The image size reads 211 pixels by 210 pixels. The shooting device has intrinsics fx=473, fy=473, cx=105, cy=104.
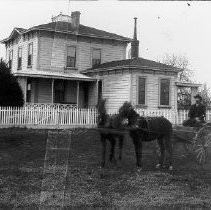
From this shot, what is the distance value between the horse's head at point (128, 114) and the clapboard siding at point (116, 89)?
17570 millimetres

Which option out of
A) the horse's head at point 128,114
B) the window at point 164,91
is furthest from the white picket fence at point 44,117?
the horse's head at point 128,114

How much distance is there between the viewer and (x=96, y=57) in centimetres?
3488

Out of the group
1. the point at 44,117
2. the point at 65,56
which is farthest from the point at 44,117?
the point at 65,56

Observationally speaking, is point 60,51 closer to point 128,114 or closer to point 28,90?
point 28,90

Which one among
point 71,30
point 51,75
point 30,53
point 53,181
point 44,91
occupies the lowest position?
point 53,181

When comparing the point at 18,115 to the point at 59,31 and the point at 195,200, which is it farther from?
the point at 195,200

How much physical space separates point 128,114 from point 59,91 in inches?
848

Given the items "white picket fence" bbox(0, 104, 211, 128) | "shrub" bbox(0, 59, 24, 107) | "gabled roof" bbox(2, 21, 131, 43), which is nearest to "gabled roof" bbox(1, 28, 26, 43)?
"gabled roof" bbox(2, 21, 131, 43)

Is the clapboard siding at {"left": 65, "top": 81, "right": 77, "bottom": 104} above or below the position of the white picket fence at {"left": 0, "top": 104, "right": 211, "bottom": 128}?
above

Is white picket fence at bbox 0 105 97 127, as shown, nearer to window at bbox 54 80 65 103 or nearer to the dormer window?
window at bbox 54 80 65 103

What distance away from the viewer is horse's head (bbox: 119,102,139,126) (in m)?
11.5

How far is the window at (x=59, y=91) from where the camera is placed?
3266cm

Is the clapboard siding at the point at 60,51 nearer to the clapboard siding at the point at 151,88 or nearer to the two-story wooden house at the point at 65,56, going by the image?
the two-story wooden house at the point at 65,56

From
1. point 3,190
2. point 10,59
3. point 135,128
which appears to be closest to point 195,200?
point 135,128
